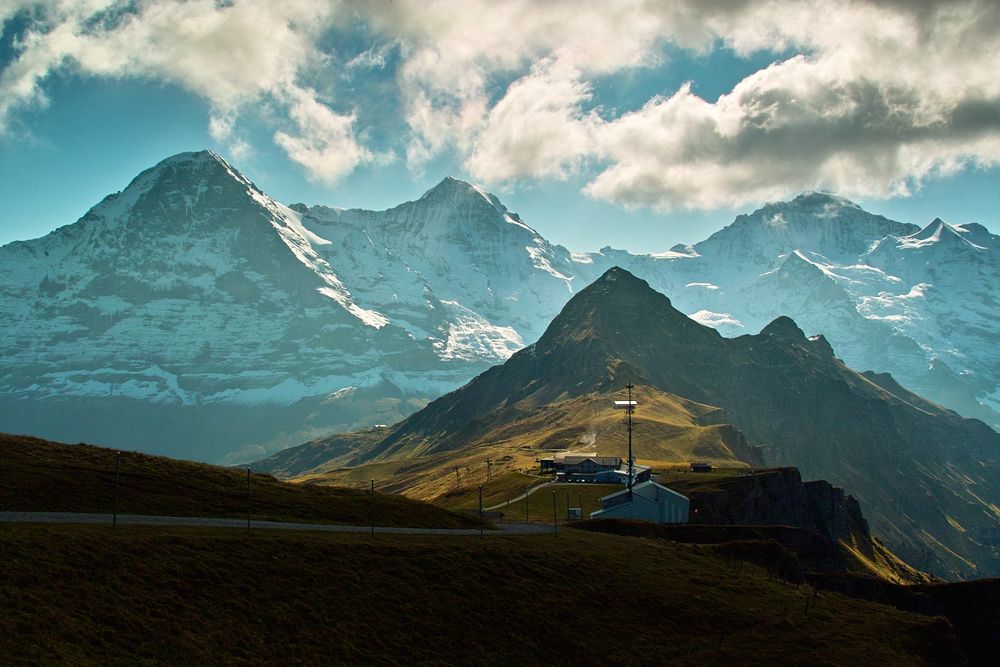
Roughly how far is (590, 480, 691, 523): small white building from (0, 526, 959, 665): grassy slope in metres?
46.3

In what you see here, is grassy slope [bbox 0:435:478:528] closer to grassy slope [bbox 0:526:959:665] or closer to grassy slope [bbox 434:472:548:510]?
grassy slope [bbox 0:526:959:665]

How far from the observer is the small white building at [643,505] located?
127 m

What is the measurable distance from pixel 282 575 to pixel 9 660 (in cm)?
1904

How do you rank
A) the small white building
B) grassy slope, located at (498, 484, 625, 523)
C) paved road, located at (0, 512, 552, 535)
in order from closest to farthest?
paved road, located at (0, 512, 552, 535)
grassy slope, located at (498, 484, 625, 523)
the small white building

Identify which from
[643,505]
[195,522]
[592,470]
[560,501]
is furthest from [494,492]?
[195,522]

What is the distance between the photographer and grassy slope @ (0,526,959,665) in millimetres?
43219

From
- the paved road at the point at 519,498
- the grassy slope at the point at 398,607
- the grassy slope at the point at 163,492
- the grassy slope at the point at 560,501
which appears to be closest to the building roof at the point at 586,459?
the paved road at the point at 519,498

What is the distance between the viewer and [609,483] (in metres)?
167

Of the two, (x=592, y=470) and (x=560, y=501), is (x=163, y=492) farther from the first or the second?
(x=592, y=470)

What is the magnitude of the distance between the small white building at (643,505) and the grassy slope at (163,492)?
1570 inches

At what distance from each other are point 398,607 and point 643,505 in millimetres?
77920

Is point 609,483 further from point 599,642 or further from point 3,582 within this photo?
point 3,582

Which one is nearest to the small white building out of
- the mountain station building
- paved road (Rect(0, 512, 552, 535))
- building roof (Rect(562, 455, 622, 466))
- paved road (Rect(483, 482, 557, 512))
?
paved road (Rect(483, 482, 557, 512))

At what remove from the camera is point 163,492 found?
74.2 meters
